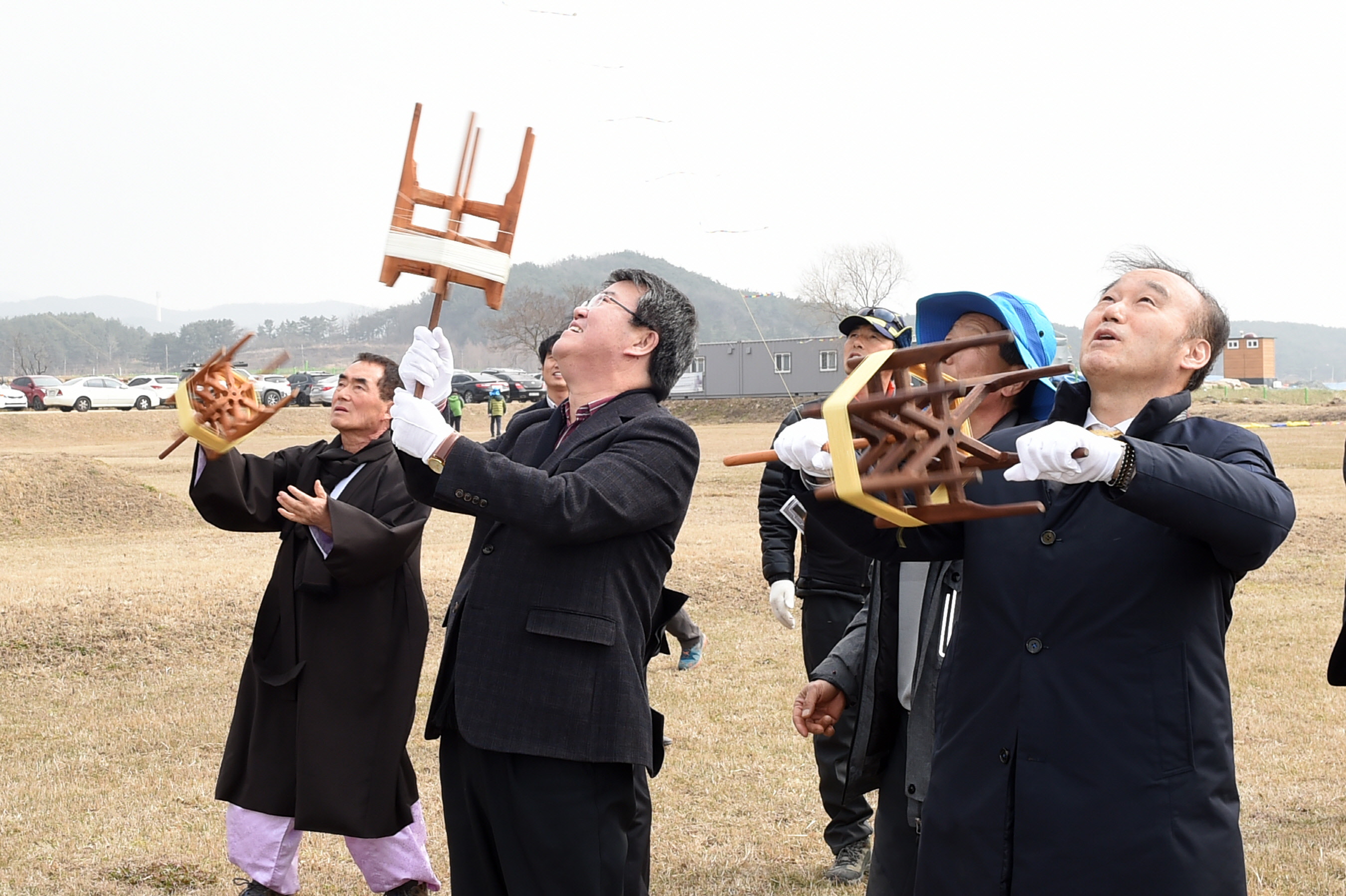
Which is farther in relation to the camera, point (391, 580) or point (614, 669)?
point (391, 580)

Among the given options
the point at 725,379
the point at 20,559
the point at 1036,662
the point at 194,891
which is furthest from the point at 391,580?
the point at 725,379

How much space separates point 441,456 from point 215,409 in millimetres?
1507

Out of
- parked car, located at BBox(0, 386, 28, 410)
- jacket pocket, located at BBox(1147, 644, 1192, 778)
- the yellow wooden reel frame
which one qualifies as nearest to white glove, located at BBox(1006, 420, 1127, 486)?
the yellow wooden reel frame

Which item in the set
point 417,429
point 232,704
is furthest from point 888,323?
point 232,704

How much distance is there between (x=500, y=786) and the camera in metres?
3.01

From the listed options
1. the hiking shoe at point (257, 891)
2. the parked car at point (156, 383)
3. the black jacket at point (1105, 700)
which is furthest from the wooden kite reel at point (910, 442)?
the parked car at point (156, 383)

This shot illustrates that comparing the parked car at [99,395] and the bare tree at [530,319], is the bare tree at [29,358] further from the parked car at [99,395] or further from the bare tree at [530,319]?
the bare tree at [530,319]

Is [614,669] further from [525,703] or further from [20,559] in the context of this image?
[20,559]

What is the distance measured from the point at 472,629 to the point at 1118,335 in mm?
1691

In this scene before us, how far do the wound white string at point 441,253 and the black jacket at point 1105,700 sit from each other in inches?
45.0

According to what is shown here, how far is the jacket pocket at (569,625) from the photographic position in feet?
9.73

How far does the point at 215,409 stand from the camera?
399 centimetres

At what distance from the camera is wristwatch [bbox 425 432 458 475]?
2826 millimetres

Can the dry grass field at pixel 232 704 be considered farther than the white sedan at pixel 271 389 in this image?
No
